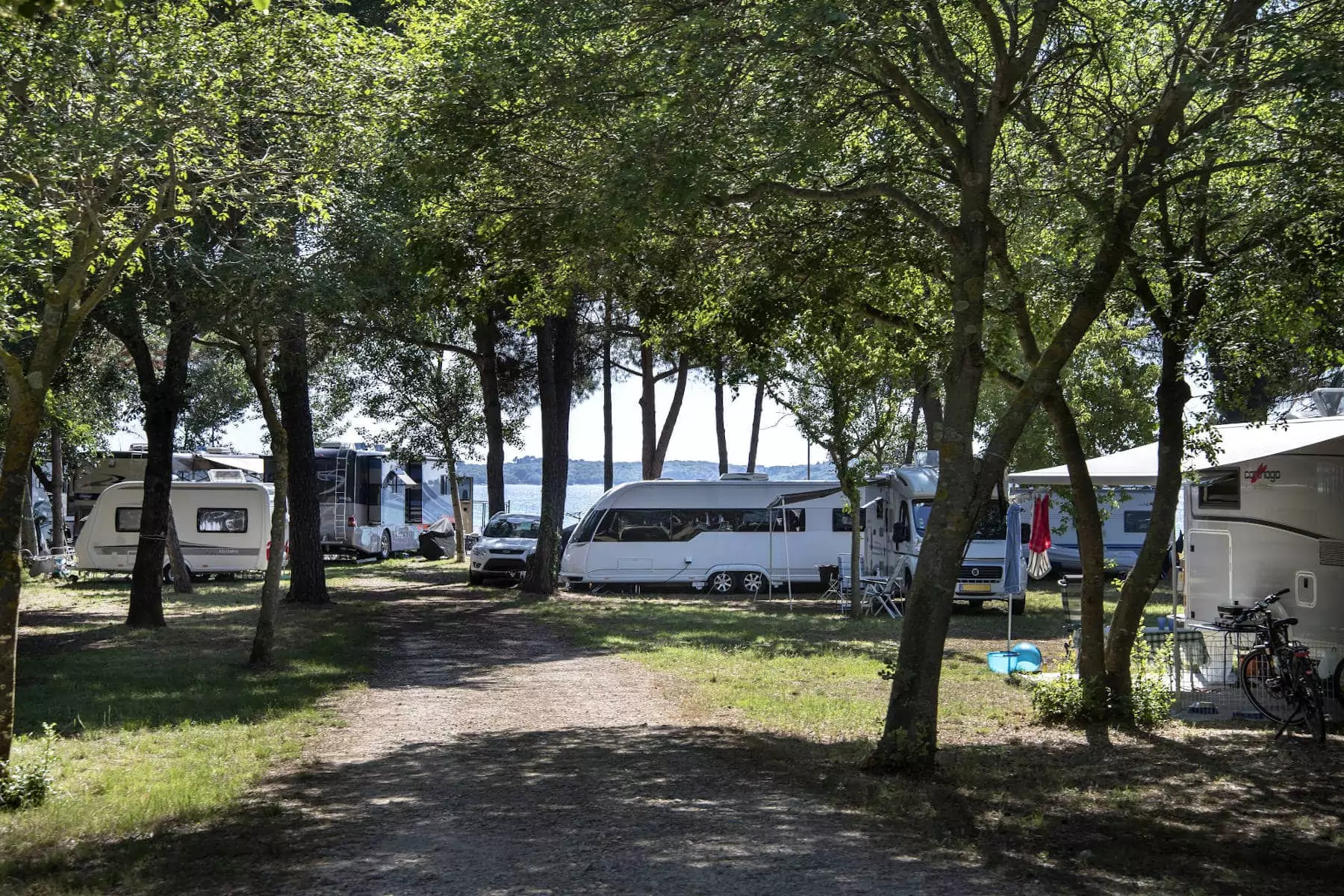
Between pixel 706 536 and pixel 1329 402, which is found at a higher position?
pixel 1329 402

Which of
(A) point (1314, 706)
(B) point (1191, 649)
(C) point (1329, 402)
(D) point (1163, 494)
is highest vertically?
(C) point (1329, 402)

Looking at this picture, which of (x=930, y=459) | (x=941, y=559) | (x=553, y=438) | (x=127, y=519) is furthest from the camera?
(x=127, y=519)

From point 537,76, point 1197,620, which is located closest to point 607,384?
point 1197,620

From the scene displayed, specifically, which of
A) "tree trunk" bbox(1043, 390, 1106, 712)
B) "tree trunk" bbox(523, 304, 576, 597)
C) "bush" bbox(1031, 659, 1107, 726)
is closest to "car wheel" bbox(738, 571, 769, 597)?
"tree trunk" bbox(523, 304, 576, 597)

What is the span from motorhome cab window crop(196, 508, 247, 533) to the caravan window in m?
1.25

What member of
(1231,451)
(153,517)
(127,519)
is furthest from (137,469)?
(1231,451)

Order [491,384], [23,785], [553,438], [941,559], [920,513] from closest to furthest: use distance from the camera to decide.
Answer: [23,785] → [941,559] → [920,513] → [553,438] → [491,384]

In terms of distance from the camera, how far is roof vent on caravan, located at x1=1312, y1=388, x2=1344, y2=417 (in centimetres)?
1127

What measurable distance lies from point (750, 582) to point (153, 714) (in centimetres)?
1879

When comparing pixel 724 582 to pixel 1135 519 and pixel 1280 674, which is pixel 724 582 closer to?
pixel 1135 519

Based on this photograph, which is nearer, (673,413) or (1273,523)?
(1273,523)

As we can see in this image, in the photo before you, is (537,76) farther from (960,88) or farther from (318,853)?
(318,853)

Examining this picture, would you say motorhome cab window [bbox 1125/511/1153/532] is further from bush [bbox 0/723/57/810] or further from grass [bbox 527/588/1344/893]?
bush [bbox 0/723/57/810]

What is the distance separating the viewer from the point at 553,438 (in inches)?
955
